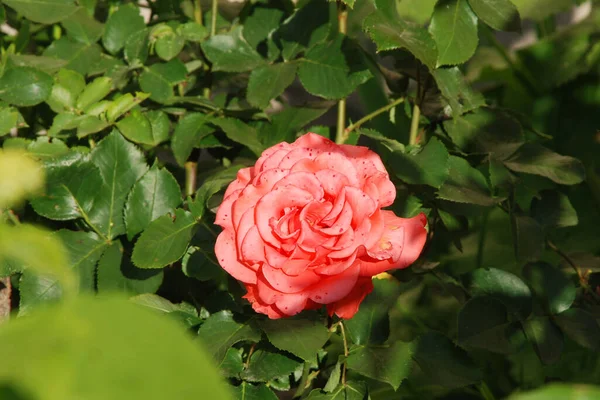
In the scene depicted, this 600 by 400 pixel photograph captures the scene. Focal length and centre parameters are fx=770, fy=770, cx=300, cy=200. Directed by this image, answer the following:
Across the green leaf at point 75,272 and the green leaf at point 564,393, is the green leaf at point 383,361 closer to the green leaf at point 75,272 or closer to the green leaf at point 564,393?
the green leaf at point 75,272

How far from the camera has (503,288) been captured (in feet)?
3.45

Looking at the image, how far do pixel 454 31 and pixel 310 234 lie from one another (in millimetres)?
404

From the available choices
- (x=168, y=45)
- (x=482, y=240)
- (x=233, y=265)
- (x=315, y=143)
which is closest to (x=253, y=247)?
(x=233, y=265)

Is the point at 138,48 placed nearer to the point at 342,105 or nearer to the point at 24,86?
the point at 24,86

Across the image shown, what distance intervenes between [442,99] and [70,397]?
0.95 meters

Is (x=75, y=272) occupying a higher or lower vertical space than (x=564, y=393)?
lower

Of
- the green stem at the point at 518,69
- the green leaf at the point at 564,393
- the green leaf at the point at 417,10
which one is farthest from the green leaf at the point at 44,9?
the green stem at the point at 518,69

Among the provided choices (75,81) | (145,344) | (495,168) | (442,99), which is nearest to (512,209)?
(495,168)

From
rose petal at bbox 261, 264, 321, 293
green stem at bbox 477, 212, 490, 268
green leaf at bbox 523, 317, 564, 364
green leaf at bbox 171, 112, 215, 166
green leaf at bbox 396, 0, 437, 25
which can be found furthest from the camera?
green leaf at bbox 396, 0, 437, 25

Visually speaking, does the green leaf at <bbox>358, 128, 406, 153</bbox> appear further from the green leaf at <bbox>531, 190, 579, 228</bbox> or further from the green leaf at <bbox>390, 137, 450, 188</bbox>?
the green leaf at <bbox>531, 190, 579, 228</bbox>

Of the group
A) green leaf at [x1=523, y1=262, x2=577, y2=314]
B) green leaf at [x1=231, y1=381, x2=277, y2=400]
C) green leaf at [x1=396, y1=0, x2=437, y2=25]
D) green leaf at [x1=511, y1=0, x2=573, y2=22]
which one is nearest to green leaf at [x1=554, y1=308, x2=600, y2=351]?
green leaf at [x1=523, y1=262, x2=577, y2=314]

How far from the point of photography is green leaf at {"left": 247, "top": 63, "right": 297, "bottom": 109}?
3.50ft

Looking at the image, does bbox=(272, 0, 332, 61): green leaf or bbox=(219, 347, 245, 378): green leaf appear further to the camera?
bbox=(272, 0, 332, 61): green leaf

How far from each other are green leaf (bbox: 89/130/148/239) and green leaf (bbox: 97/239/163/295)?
0.14 feet
